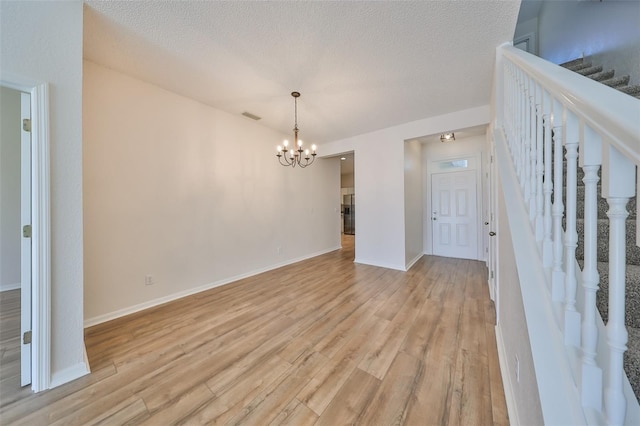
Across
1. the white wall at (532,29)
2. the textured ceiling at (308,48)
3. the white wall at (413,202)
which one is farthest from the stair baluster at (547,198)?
the white wall at (532,29)

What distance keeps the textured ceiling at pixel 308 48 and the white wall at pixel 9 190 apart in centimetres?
228

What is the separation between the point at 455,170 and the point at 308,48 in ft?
13.2

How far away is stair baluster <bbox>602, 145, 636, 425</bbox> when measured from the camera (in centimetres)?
48

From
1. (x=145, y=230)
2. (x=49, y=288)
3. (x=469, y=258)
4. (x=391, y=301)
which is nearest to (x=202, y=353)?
(x=49, y=288)

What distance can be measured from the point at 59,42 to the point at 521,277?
10.1 feet

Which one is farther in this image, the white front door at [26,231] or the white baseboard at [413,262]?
the white baseboard at [413,262]

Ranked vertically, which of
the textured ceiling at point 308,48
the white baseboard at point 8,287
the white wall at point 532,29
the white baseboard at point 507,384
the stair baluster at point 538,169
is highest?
the white wall at point 532,29

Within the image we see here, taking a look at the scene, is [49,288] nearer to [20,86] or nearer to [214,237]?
[20,86]

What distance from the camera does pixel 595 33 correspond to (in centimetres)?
261

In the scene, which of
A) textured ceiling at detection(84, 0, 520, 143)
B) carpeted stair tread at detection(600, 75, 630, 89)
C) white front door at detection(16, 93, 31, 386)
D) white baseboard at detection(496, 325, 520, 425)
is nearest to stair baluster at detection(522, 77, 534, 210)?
textured ceiling at detection(84, 0, 520, 143)

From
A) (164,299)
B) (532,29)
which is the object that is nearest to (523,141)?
(164,299)

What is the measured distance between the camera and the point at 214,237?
3.34 meters

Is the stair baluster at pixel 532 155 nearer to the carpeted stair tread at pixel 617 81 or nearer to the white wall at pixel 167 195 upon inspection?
the carpeted stair tread at pixel 617 81

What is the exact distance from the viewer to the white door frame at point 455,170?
4496mm
